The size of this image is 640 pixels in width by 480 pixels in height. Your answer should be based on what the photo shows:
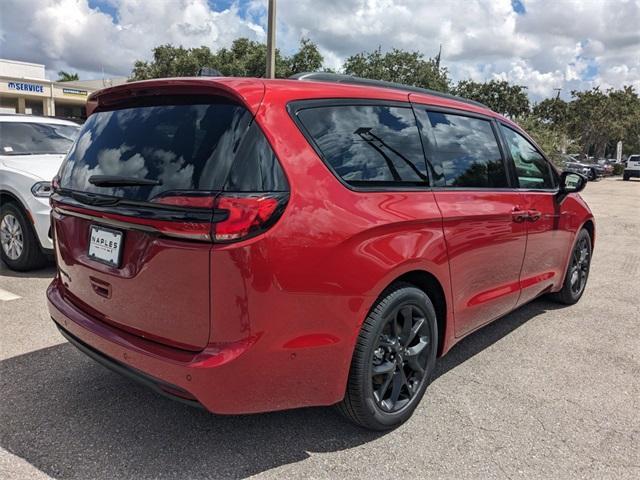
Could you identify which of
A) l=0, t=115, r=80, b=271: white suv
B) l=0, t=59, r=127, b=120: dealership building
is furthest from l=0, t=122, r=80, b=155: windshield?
l=0, t=59, r=127, b=120: dealership building

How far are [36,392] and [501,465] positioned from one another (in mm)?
2631

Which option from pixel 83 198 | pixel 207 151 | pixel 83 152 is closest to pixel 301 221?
pixel 207 151

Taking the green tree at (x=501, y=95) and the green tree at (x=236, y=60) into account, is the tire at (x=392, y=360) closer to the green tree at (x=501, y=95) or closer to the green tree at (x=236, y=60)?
the green tree at (x=236, y=60)

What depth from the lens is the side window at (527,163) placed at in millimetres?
3889

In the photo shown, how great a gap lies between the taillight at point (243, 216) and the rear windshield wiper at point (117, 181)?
380 mm

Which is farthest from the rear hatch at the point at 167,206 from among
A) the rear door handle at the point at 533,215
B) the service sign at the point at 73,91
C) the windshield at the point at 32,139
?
the service sign at the point at 73,91

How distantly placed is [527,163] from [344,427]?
253cm

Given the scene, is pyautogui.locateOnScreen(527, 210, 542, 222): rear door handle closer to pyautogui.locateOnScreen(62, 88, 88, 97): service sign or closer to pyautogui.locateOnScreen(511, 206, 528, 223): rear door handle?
pyautogui.locateOnScreen(511, 206, 528, 223): rear door handle

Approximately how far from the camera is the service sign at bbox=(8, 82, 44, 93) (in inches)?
1600

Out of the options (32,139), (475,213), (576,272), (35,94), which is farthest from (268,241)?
(35,94)

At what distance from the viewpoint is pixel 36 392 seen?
308cm

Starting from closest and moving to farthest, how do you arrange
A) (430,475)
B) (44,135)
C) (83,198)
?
A: 1. (430,475)
2. (83,198)
3. (44,135)

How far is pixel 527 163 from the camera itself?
406 centimetres

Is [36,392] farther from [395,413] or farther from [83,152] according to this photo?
[395,413]
